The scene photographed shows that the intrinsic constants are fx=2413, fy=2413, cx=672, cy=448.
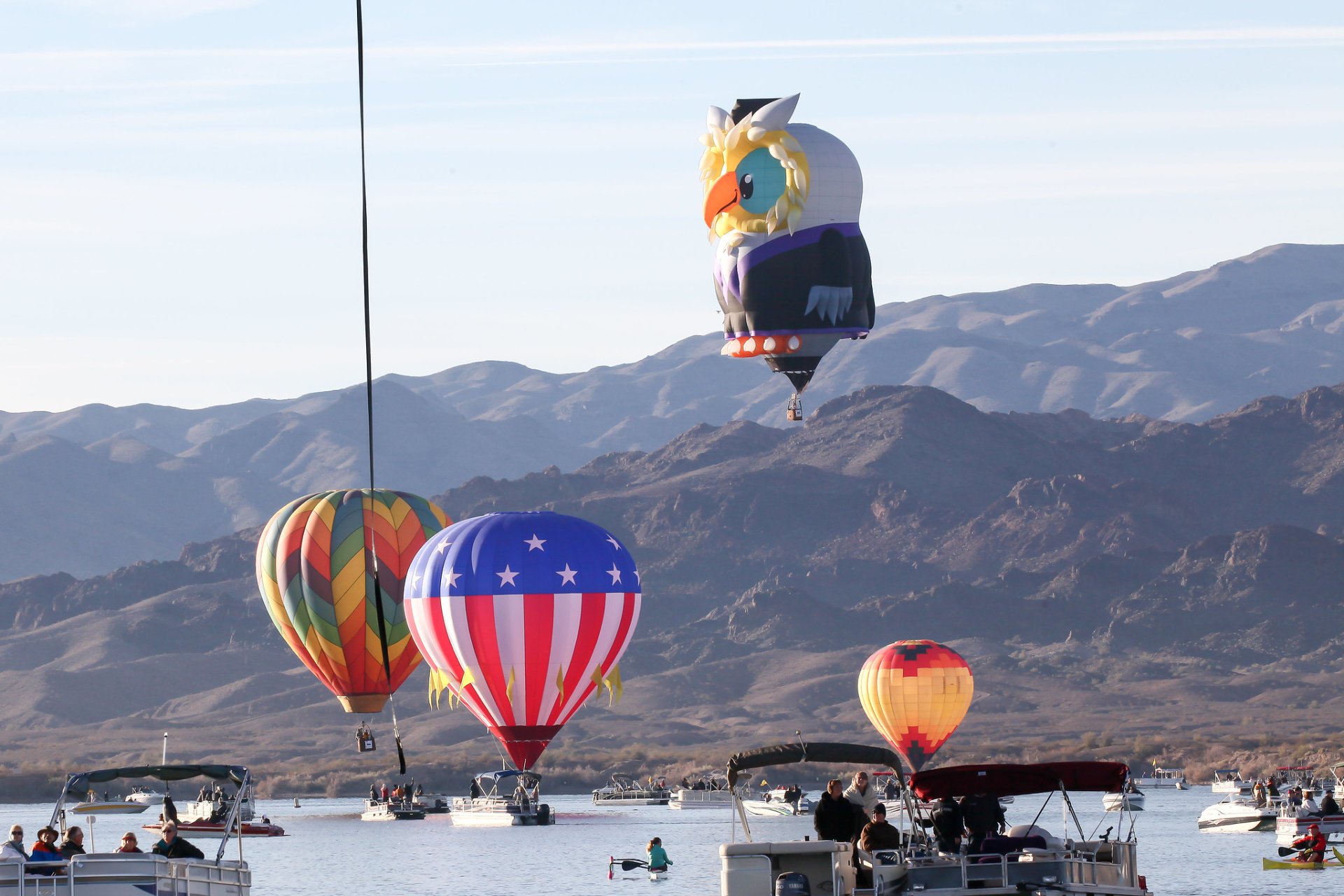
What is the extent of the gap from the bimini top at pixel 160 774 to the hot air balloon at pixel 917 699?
56645 mm

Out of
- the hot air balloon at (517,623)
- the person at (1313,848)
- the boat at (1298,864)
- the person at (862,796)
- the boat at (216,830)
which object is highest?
the hot air balloon at (517,623)

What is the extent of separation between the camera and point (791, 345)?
7450 cm

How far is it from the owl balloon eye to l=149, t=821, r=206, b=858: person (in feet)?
130

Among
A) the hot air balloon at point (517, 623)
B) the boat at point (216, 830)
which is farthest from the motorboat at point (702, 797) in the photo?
the hot air balloon at point (517, 623)

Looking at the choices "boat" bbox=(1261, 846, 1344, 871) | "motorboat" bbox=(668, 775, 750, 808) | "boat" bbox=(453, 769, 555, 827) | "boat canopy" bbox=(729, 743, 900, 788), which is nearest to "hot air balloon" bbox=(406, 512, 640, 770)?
"boat" bbox=(1261, 846, 1344, 871)

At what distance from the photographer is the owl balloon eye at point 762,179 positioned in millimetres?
74688

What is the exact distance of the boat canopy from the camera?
116 feet

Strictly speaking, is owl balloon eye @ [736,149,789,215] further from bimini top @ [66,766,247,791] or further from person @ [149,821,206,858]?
person @ [149,821,206,858]

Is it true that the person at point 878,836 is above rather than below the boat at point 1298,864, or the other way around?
above

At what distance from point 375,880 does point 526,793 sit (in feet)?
157

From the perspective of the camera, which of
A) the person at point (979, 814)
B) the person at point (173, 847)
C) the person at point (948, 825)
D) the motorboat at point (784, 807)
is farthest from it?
the motorboat at point (784, 807)

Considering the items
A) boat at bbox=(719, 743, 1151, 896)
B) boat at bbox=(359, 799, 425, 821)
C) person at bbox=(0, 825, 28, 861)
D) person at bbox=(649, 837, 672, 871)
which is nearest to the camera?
boat at bbox=(719, 743, 1151, 896)

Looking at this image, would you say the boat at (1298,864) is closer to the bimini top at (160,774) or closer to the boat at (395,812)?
the bimini top at (160,774)

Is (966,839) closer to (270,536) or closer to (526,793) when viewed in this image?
(270,536)
